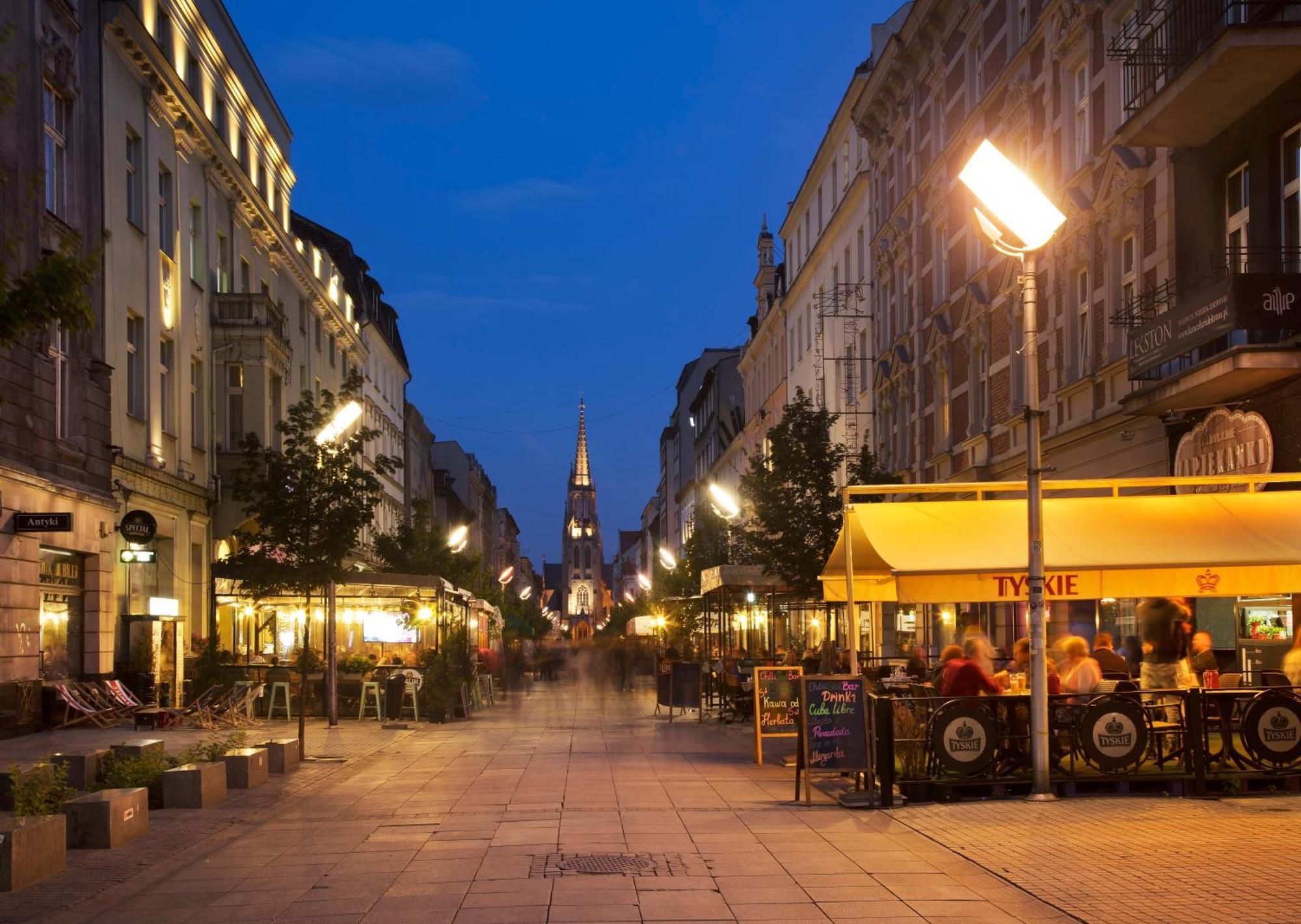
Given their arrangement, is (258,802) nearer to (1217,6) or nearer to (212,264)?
(1217,6)

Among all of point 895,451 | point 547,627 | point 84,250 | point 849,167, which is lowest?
point 547,627

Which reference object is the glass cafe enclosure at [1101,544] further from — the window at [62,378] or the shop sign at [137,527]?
the shop sign at [137,527]

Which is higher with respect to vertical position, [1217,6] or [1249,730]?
[1217,6]

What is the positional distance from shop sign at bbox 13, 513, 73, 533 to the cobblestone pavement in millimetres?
13994

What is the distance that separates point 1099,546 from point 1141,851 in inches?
212

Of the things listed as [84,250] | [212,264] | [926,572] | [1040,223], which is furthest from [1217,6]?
[212,264]

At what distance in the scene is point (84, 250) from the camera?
26.2 metres

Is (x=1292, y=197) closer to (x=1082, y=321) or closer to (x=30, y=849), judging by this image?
(x=1082, y=321)

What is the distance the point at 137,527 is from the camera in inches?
1089

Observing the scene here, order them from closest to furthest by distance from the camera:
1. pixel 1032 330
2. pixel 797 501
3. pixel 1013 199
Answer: pixel 1032 330 → pixel 1013 199 → pixel 797 501

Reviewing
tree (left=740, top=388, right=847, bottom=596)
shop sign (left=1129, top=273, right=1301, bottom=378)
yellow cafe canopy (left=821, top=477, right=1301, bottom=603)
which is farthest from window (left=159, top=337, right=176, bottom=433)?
shop sign (left=1129, top=273, right=1301, bottom=378)

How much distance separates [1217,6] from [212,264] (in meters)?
25.7

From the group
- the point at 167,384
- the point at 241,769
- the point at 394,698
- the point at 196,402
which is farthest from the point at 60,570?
the point at 241,769

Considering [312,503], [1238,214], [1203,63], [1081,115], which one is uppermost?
[1081,115]
